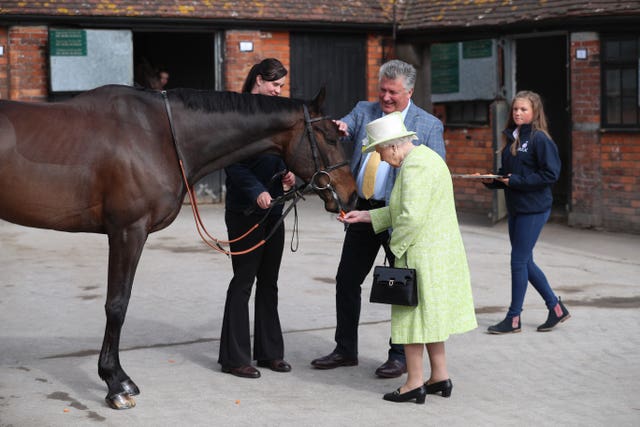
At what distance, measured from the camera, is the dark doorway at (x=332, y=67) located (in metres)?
17.6

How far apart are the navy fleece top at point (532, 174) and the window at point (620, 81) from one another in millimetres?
6375

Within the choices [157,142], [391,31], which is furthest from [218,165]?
[391,31]

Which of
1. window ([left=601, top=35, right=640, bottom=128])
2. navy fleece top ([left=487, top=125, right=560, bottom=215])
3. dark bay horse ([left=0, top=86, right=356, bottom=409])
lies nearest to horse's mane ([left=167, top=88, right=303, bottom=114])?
dark bay horse ([left=0, top=86, right=356, bottom=409])

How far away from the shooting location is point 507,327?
8.16 metres

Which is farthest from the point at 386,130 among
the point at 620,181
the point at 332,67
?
the point at 332,67

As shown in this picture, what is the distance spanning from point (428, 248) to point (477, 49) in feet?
34.0

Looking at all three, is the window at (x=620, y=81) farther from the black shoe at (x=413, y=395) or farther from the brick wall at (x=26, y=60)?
the black shoe at (x=413, y=395)

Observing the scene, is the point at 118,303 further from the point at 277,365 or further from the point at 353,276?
the point at 353,276

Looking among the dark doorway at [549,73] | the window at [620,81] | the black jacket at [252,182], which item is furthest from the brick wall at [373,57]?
the black jacket at [252,182]

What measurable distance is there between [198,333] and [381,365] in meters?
1.68

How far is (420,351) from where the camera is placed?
248 inches

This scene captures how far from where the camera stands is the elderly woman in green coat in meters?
6.11

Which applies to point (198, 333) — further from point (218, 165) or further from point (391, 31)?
point (391, 31)

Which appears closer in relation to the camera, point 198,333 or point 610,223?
point 198,333
